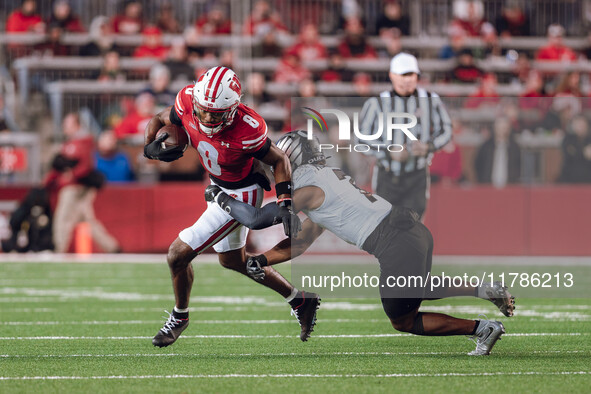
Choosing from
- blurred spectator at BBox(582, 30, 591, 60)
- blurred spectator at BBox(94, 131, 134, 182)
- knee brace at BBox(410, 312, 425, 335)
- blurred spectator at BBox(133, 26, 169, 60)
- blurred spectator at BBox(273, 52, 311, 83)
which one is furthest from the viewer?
blurred spectator at BBox(582, 30, 591, 60)

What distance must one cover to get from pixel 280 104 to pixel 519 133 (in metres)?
4.28

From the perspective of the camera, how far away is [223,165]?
23.8ft

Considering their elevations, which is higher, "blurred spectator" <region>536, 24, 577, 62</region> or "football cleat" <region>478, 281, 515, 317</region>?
"blurred spectator" <region>536, 24, 577, 62</region>

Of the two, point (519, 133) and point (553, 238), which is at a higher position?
point (519, 133)

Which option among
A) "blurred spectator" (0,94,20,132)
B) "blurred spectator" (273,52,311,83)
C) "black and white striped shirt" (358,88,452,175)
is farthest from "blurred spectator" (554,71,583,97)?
"blurred spectator" (0,94,20,132)

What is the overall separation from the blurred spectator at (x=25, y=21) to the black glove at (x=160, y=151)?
12588 millimetres

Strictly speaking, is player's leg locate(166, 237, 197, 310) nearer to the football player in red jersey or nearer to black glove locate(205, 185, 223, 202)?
the football player in red jersey

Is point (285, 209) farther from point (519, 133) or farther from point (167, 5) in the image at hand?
point (167, 5)

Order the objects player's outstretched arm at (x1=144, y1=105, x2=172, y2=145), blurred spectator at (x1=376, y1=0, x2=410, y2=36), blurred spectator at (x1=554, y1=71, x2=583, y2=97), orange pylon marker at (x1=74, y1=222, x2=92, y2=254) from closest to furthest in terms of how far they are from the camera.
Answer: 1. player's outstretched arm at (x1=144, y1=105, x2=172, y2=145)
2. orange pylon marker at (x1=74, y1=222, x2=92, y2=254)
3. blurred spectator at (x1=554, y1=71, x2=583, y2=97)
4. blurred spectator at (x1=376, y1=0, x2=410, y2=36)

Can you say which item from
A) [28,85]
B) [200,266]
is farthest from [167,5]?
[200,266]

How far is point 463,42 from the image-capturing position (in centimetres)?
1898

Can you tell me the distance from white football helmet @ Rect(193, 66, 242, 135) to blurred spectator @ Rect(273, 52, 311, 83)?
11.2 metres

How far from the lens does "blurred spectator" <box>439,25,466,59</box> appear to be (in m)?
18.8

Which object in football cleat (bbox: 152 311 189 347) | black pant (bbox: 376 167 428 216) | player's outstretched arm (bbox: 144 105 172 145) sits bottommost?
football cleat (bbox: 152 311 189 347)
